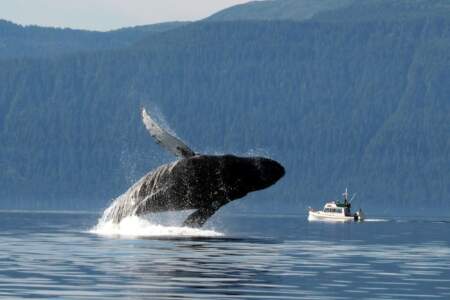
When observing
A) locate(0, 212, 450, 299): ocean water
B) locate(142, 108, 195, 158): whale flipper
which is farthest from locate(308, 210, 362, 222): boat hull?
locate(142, 108, 195, 158): whale flipper

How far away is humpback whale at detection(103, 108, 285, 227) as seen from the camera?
50.4 m

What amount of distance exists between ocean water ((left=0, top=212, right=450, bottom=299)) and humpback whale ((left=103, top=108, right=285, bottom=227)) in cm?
156

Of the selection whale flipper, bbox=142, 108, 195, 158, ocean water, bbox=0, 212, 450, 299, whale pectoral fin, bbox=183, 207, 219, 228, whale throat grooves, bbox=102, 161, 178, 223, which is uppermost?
whale flipper, bbox=142, 108, 195, 158

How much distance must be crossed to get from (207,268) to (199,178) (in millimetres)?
10121

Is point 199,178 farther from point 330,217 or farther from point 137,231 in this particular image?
point 330,217

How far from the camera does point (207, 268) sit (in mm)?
40812

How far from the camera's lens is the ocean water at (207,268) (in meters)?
34.1


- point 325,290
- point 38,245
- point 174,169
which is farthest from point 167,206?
point 325,290

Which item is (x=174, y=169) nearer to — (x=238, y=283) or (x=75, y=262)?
(x=75, y=262)

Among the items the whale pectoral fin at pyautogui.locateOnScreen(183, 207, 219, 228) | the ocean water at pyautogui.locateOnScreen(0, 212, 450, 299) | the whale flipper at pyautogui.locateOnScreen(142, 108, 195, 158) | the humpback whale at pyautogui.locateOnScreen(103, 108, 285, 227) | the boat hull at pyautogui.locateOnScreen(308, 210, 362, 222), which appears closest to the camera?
the ocean water at pyautogui.locateOnScreen(0, 212, 450, 299)

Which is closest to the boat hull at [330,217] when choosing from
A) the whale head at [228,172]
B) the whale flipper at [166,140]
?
the whale head at [228,172]

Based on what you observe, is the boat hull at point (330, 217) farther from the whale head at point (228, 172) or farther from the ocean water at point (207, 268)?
the whale head at point (228, 172)

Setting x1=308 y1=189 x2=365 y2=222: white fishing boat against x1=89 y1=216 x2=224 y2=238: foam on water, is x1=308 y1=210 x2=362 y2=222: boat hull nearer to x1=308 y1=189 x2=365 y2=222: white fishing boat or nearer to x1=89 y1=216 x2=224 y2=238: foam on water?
x1=308 y1=189 x2=365 y2=222: white fishing boat

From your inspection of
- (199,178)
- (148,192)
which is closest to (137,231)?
(148,192)
